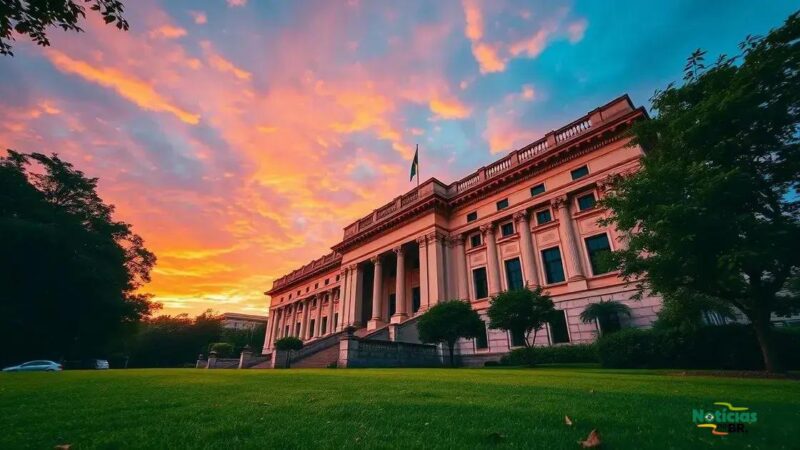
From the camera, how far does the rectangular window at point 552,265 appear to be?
74.1 feet

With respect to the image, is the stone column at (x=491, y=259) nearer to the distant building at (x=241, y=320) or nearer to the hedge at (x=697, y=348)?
the hedge at (x=697, y=348)

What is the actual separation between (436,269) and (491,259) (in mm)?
4358

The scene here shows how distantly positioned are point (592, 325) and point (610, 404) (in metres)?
17.0

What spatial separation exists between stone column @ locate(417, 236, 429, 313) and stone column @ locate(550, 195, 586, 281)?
10.4 meters

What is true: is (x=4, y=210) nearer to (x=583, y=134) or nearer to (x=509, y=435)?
(x=509, y=435)

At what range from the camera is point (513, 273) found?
25.0 metres

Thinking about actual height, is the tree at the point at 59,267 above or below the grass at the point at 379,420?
above

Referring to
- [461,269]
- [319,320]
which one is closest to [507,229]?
[461,269]

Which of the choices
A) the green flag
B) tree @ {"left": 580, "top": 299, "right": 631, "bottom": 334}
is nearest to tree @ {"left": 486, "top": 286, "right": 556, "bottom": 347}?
tree @ {"left": 580, "top": 299, "right": 631, "bottom": 334}

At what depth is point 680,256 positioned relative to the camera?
35.2ft

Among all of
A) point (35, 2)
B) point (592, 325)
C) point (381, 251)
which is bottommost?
point (592, 325)

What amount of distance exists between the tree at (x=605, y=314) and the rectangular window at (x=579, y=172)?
8329 millimetres

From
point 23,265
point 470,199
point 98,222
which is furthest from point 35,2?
point 98,222

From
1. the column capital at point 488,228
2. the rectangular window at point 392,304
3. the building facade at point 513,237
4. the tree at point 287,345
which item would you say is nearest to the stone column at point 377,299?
the building facade at point 513,237
